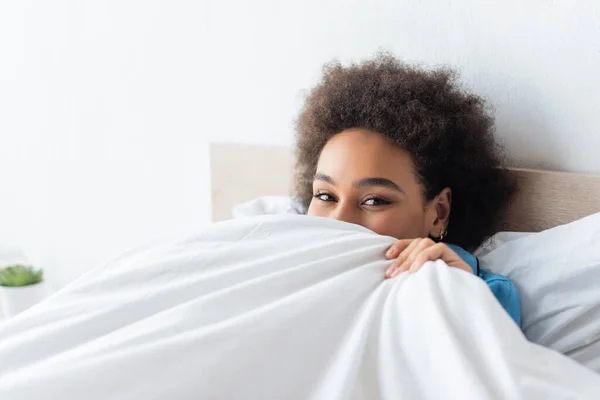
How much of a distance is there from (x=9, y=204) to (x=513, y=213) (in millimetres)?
1492

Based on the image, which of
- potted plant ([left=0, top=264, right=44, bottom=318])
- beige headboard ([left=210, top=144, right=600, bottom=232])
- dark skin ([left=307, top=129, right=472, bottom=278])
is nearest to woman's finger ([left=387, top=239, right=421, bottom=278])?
dark skin ([left=307, top=129, right=472, bottom=278])

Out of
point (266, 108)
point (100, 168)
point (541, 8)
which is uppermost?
point (541, 8)

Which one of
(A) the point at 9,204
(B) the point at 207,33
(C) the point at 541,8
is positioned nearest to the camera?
(C) the point at 541,8

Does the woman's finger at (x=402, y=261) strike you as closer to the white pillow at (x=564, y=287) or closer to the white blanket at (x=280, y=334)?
the white blanket at (x=280, y=334)

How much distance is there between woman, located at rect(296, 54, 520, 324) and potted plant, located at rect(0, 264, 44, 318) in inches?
37.4

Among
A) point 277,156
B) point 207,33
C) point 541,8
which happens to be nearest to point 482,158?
point 541,8

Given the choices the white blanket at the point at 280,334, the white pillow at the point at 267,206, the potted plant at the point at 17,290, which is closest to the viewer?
the white blanket at the point at 280,334

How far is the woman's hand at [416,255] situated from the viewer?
0.79 meters

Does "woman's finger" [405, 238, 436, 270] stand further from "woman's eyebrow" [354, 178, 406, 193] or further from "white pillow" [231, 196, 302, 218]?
"white pillow" [231, 196, 302, 218]

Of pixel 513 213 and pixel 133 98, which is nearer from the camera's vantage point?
pixel 513 213

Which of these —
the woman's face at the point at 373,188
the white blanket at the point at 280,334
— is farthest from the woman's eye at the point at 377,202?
the white blanket at the point at 280,334

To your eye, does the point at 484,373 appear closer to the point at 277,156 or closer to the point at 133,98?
the point at 277,156

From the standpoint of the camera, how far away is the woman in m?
0.96

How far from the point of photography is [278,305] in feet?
2.37
